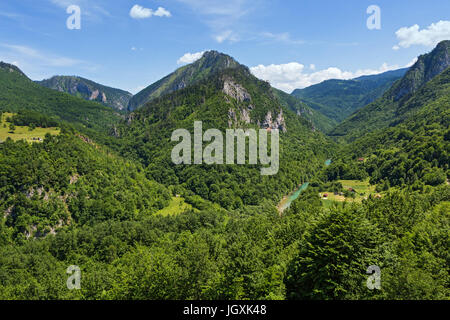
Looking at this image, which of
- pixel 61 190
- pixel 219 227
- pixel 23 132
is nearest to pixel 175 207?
pixel 219 227

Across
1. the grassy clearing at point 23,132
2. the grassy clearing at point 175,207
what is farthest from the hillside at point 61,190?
the grassy clearing at point 23,132

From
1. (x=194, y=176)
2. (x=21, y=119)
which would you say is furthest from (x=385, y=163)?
(x=21, y=119)

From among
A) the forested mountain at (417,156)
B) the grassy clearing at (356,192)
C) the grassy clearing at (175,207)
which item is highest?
the forested mountain at (417,156)

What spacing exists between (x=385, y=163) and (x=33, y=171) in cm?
18939

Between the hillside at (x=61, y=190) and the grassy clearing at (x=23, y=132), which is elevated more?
the grassy clearing at (x=23, y=132)

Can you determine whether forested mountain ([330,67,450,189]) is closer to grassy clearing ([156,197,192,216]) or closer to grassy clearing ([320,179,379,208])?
grassy clearing ([320,179,379,208])

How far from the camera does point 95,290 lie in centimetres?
3522

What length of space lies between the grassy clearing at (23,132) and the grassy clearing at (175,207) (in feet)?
262

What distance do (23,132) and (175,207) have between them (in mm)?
106510

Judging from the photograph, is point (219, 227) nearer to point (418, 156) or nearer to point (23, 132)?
point (418, 156)

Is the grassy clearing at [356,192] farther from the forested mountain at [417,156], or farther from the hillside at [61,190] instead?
the hillside at [61,190]

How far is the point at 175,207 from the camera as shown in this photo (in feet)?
503

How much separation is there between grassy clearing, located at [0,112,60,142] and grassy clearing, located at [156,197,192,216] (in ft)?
262

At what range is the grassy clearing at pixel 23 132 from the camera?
14945cm
